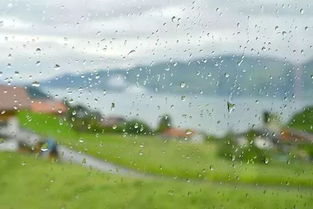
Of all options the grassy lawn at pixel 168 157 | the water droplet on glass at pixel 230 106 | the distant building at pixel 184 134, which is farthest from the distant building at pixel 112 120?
the water droplet on glass at pixel 230 106

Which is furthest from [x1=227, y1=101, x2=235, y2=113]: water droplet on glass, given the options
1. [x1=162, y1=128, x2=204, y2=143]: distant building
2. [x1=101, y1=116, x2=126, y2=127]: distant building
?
[x1=101, y1=116, x2=126, y2=127]: distant building

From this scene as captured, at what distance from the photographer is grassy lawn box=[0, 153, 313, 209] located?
1939 mm

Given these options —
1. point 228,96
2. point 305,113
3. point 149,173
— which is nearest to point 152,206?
point 149,173

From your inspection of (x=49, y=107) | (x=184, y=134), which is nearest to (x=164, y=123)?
(x=184, y=134)

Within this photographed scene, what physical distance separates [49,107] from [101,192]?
257 mm

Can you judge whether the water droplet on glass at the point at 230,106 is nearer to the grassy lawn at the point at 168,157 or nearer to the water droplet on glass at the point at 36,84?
the grassy lawn at the point at 168,157

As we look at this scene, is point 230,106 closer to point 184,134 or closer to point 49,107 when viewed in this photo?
point 184,134

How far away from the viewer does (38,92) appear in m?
1.94

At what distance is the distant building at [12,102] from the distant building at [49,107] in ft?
0.06

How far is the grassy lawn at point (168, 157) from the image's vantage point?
1.97 m

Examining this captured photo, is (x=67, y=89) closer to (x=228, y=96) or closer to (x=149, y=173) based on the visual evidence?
(x=149, y=173)

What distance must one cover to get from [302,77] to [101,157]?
2.23ft

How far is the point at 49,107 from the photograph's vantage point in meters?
1.96

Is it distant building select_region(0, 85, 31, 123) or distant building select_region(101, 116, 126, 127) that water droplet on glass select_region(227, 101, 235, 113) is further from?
distant building select_region(0, 85, 31, 123)
